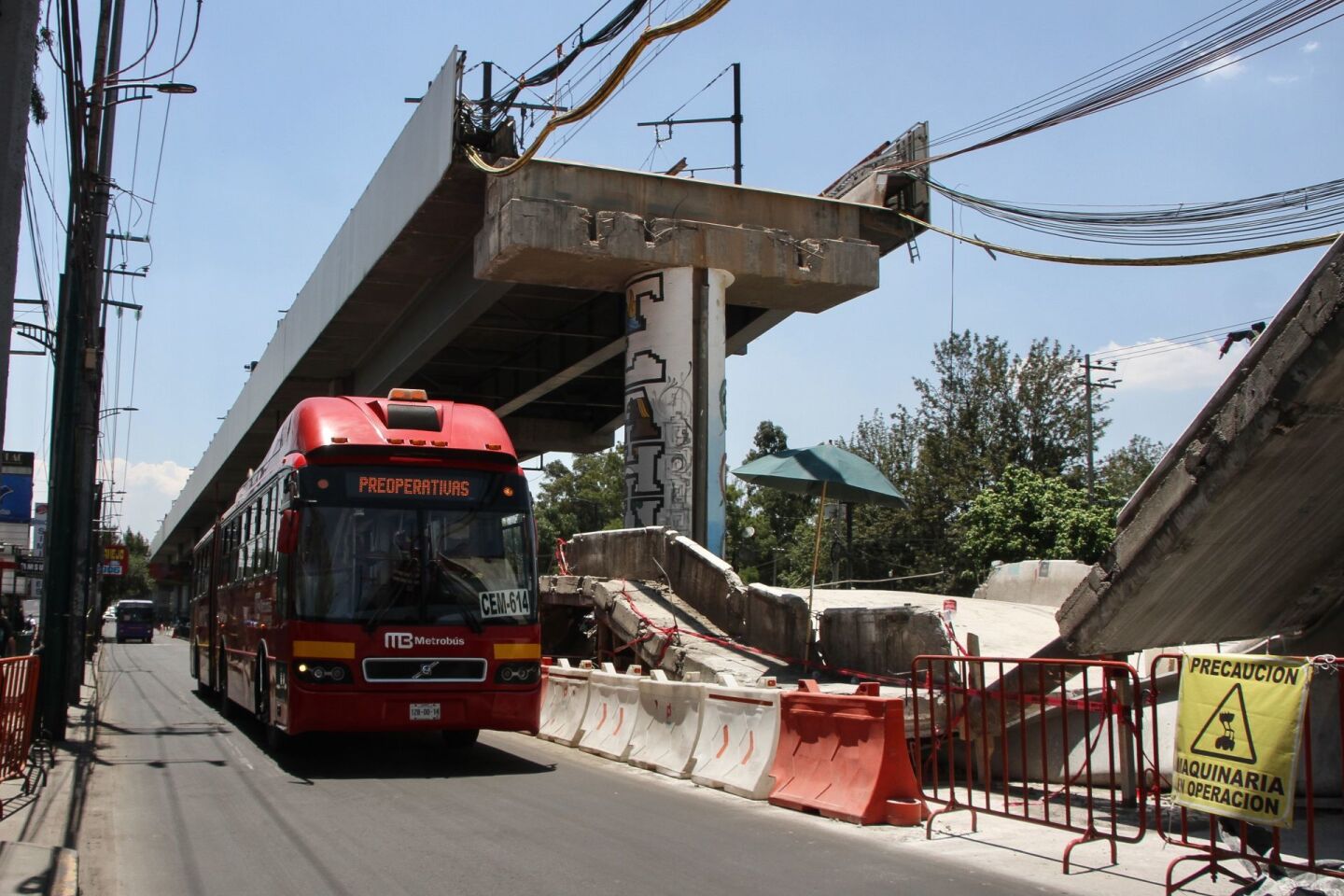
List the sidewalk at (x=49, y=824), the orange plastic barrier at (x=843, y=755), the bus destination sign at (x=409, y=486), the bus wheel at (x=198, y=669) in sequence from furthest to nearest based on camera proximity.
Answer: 1. the bus wheel at (x=198, y=669)
2. the bus destination sign at (x=409, y=486)
3. the orange plastic barrier at (x=843, y=755)
4. the sidewalk at (x=49, y=824)

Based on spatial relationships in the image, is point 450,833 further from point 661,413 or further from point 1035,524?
point 1035,524

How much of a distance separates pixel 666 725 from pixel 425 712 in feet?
8.04

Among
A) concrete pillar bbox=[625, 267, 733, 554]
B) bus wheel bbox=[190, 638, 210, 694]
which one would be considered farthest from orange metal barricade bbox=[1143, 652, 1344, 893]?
bus wheel bbox=[190, 638, 210, 694]

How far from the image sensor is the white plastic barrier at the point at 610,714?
43.5ft

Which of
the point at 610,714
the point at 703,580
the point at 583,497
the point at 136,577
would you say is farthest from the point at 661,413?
the point at 136,577

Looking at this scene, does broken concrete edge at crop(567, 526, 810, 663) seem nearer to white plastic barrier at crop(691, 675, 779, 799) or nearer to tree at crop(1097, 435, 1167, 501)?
white plastic barrier at crop(691, 675, 779, 799)

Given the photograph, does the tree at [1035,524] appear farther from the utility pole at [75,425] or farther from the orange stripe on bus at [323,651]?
the orange stripe on bus at [323,651]

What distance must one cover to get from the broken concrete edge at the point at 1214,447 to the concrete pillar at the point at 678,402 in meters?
14.2

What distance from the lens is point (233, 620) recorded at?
1628cm

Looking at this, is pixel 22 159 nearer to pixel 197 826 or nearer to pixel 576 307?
pixel 197 826

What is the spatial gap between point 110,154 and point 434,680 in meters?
11.9

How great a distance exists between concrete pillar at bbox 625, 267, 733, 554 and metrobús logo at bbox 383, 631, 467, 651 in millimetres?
12526

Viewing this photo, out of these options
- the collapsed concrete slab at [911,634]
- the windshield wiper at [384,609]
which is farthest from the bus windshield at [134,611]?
the windshield wiper at [384,609]

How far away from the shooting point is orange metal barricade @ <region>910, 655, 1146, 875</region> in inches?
332
